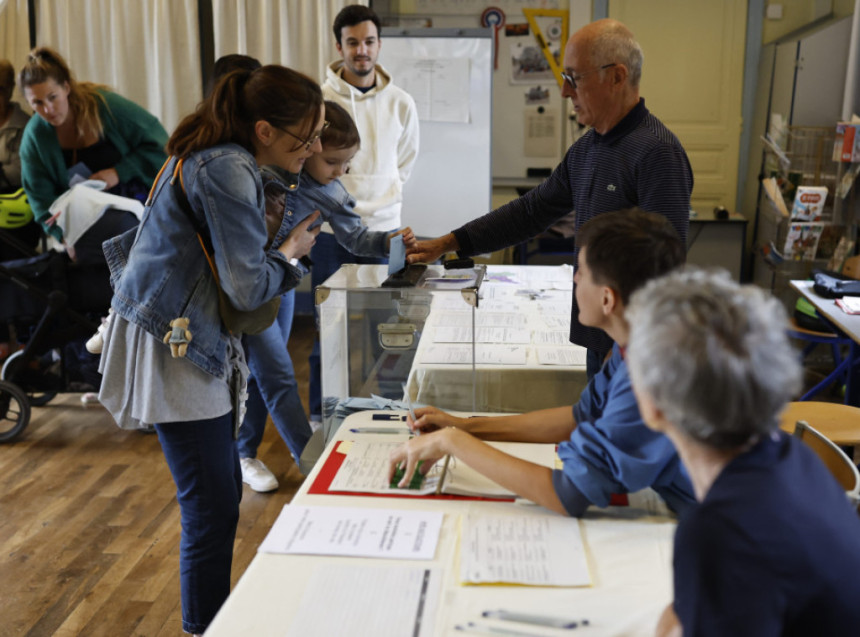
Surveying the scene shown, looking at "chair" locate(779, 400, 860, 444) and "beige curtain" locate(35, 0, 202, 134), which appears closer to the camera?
"chair" locate(779, 400, 860, 444)

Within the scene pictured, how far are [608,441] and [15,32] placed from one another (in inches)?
203

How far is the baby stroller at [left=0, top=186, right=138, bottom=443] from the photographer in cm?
358

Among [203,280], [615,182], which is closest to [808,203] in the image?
[615,182]

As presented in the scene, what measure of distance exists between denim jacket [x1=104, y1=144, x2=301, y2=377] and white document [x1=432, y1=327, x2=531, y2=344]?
1.47 ft

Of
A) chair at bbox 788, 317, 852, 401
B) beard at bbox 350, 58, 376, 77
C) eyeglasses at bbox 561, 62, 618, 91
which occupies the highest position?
beard at bbox 350, 58, 376, 77

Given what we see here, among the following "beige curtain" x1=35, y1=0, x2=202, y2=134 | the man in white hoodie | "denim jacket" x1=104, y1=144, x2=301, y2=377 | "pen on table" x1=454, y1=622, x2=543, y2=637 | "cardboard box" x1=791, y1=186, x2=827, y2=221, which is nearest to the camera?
"pen on table" x1=454, y1=622, x2=543, y2=637

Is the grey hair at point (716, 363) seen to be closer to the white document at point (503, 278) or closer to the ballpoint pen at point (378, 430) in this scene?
the ballpoint pen at point (378, 430)

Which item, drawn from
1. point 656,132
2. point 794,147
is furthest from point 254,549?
point 794,147

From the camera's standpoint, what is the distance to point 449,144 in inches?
187

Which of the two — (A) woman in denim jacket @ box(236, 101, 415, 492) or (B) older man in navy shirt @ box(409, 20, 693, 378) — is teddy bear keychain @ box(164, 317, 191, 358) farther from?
(B) older man in navy shirt @ box(409, 20, 693, 378)

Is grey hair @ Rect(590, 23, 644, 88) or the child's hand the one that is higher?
grey hair @ Rect(590, 23, 644, 88)

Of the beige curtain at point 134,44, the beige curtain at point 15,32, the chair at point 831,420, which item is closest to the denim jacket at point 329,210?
the chair at point 831,420

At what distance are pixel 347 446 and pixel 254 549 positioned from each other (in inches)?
44.8

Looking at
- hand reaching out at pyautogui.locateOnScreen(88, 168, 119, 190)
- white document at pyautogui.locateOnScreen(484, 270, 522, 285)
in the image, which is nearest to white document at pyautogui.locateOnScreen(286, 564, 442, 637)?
white document at pyautogui.locateOnScreen(484, 270, 522, 285)
